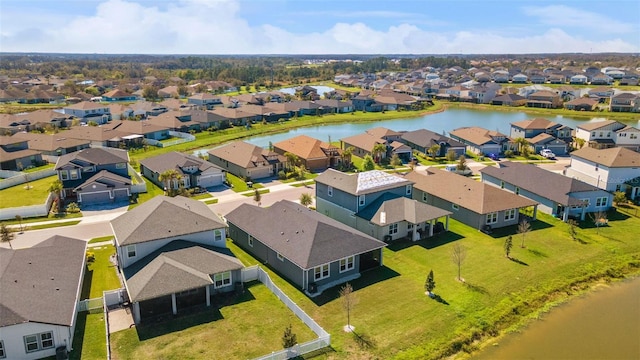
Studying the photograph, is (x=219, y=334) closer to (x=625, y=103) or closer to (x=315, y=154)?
(x=315, y=154)

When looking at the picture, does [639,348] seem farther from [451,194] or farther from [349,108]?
[349,108]

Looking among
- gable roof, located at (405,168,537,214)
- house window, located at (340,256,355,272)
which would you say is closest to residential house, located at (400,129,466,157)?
gable roof, located at (405,168,537,214)

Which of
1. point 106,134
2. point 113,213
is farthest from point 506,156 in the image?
point 106,134

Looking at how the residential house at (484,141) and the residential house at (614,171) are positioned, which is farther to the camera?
the residential house at (484,141)

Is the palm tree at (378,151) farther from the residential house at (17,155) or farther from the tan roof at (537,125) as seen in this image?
the residential house at (17,155)

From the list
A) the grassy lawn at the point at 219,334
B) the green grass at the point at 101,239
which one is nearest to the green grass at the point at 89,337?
the grassy lawn at the point at 219,334

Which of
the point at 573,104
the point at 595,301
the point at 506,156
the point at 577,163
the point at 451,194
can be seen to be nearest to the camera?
the point at 595,301
